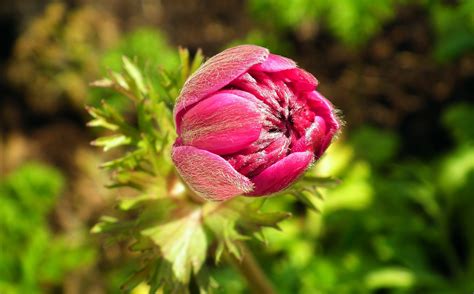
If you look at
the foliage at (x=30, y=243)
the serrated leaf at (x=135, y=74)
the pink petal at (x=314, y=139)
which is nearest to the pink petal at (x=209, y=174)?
the pink petal at (x=314, y=139)

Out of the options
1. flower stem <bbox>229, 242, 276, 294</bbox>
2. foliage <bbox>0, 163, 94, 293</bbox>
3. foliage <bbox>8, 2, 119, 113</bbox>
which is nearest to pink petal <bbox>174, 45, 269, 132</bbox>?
flower stem <bbox>229, 242, 276, 294</bbox>

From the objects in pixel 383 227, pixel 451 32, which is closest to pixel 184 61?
pixel 383 227

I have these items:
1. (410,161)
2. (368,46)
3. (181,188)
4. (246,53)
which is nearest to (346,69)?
(368,46)

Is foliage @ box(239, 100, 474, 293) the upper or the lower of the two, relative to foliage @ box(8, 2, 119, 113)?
lower

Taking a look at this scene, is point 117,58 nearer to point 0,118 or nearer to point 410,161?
point 0,118

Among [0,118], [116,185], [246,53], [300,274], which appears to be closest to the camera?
[246,53]

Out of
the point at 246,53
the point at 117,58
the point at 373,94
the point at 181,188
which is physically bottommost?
the point at 373,94

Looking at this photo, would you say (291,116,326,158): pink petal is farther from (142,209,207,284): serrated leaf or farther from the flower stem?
the flower stem
